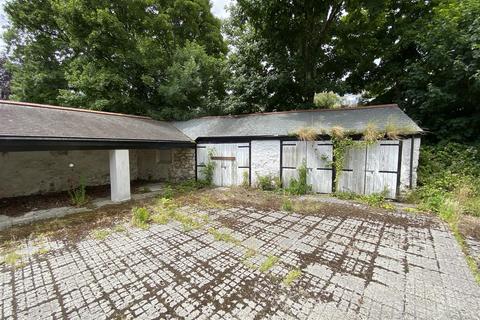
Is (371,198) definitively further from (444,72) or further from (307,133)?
(444,72)

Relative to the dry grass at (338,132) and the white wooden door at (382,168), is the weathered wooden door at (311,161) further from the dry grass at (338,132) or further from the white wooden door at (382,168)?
the white wooden door at (382,168)

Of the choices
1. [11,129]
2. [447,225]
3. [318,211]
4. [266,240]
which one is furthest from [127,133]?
[447,225]

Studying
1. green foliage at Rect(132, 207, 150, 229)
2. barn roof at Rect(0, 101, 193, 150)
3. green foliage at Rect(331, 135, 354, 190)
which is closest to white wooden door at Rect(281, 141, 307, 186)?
green foliage at Rect(331, 135, 354, 190)

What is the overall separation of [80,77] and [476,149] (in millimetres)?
18304

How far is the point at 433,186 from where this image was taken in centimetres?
670

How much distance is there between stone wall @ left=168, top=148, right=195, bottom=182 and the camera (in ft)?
32.3

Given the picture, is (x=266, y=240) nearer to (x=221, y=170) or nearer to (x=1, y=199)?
(x=221, y=170)

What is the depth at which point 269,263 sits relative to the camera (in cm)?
324

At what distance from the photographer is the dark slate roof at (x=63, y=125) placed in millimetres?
5002

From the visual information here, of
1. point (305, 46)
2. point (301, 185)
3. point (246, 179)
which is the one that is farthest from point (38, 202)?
point (305, 46)

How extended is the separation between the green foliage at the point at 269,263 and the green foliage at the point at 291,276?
0.30 metres

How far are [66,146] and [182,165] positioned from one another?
495 cm

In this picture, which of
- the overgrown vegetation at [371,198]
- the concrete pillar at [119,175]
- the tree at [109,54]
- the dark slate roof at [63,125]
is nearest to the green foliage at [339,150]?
the overgrown vegetation at [371,198]

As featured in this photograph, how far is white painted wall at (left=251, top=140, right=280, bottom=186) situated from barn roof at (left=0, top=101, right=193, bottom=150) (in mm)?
3161
